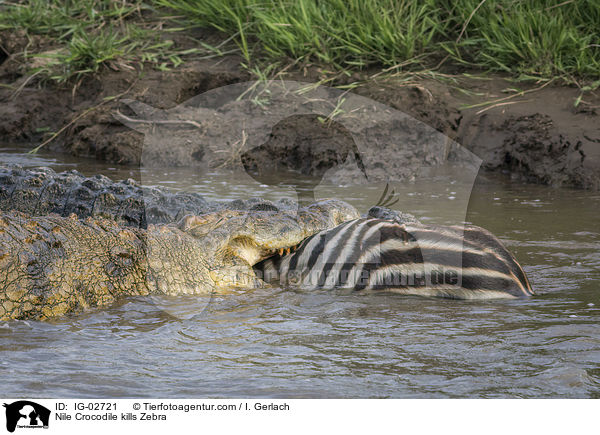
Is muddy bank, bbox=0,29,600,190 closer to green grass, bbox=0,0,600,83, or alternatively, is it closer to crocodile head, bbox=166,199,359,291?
green grass, bbox=0,0,600,83

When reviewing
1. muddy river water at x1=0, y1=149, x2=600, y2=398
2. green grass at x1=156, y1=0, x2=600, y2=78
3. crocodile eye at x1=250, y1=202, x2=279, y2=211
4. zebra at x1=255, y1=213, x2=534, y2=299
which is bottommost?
muddy river water at x1=0, y1=149, x2=600, y2=398

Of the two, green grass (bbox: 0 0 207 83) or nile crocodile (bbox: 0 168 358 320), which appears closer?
nile crocodile (bbox: 0 168 358 320)

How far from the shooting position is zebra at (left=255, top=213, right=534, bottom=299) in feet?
12.2

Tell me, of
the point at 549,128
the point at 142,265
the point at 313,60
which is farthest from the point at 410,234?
the point at 313,60

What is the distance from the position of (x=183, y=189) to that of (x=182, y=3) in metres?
3.54

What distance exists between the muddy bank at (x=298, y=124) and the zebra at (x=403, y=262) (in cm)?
302

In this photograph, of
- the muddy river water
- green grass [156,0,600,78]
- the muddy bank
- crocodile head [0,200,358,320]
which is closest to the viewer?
the muddy river water

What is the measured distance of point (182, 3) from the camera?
9.20 metres

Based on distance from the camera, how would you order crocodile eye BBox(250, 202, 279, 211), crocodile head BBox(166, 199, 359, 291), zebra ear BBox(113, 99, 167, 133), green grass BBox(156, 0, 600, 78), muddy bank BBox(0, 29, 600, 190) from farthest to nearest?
zebra ear BBox(113, 99, 167, 133) → green grass BBox(156, 0, 600, 78) → muddy bank BBox(0, 29, 600, 190) → crocodile eye BBox(250, 202, 279, 211) → crocodile head BBox(166, 199, 359, 291)

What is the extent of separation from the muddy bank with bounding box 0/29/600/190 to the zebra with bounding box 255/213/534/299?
119 inches

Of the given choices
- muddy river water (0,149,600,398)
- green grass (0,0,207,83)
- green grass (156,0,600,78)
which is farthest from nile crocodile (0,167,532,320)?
green grass (0,0,207,83)

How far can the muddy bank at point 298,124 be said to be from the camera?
275 inches

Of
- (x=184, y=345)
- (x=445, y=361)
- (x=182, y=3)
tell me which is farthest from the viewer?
(x=182, y=3)

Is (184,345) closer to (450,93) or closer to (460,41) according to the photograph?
(450,93)
